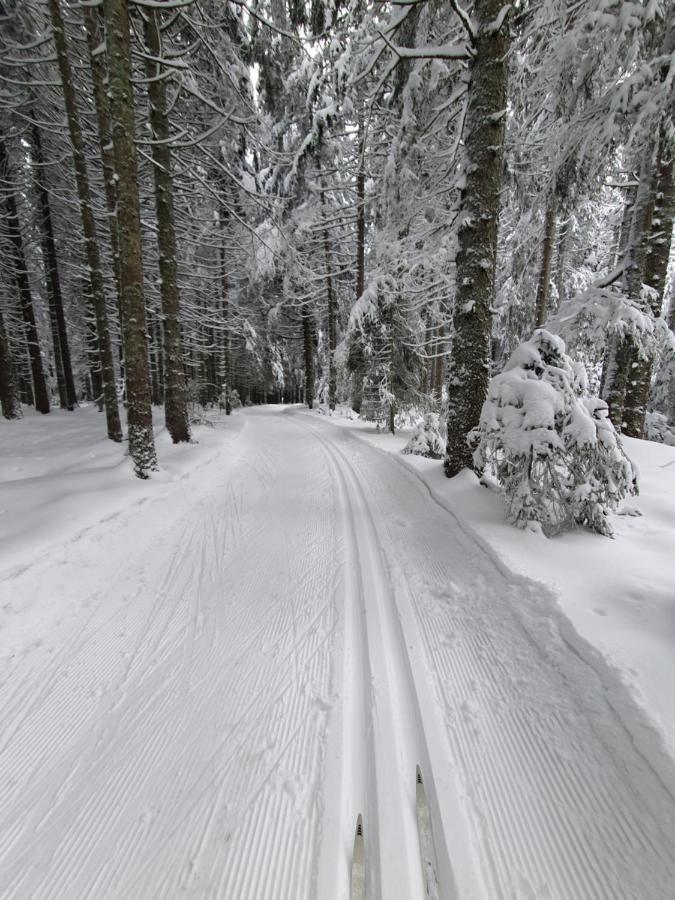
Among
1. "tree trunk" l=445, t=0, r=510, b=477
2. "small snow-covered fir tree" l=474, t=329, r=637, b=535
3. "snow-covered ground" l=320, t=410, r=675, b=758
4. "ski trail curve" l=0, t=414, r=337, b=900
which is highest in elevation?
"tree trunk" l=445, t=0, r=510, b=477

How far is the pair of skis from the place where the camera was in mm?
1241

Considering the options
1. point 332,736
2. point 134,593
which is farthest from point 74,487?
point 332,736

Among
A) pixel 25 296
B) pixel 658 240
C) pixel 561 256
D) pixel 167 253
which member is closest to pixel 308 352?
pixel 25 296

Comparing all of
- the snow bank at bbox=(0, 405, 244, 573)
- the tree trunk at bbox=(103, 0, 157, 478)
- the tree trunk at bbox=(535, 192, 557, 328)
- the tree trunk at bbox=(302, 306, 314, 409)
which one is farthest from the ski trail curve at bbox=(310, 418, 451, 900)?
the tree trunk at bbox=(302, 306, 314, 409)

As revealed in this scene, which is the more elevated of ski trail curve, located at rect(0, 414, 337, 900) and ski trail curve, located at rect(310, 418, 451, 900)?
ski trail curve, located at rect(310, 418, 451, 900)

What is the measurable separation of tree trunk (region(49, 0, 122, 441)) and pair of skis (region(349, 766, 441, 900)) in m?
9.06

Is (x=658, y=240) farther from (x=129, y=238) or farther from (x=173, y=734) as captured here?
(x=173, y=734)

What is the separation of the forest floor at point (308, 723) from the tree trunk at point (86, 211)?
16.8 feet

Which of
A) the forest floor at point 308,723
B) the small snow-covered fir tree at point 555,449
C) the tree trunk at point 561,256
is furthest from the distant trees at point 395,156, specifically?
the forest floor at point 308,723

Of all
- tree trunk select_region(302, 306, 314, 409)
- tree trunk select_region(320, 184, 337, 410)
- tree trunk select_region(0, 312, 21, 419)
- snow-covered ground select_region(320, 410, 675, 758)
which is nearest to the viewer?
snow-covered ground select_region(320, 410, 675, 758)

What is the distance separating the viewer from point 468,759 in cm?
168

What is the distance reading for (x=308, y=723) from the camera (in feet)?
6.23

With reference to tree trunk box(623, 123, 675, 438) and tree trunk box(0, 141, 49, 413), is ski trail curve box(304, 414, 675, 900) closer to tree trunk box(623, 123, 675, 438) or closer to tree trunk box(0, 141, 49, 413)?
tree trunk box(623, 123, 675, 438)

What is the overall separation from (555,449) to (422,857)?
10.4ft
